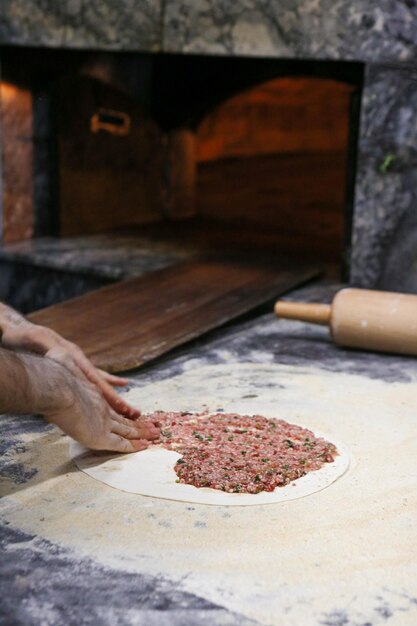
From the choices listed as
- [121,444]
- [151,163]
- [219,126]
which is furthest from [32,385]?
[219,126]

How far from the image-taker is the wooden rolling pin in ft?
9.98

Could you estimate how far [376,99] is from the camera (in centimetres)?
394

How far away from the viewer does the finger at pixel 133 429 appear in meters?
2.05

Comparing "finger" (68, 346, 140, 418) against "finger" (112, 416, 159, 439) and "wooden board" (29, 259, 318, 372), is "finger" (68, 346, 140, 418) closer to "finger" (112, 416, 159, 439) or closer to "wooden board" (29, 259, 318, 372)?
"finger" (112, 416, 159, 439)

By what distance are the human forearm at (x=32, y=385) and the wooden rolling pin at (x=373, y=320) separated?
4.90ft

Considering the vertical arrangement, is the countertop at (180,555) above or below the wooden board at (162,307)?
below

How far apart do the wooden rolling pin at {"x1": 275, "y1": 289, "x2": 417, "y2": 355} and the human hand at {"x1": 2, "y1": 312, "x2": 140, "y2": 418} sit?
3.77 ft

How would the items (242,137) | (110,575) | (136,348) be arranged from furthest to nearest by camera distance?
1. (242,137)
2. (136,348)
3. (110,575)

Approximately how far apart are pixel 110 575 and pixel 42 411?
38 cm

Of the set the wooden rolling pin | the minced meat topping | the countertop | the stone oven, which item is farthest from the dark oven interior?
the countertop

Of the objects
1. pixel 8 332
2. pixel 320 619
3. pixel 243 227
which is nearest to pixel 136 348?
pixel 8 332

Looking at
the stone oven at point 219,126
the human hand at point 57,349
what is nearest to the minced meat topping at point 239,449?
the human hand at point 57,349

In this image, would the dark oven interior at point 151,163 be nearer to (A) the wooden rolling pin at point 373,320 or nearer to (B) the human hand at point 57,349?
(A) the wooden rolling pin at point 373,320

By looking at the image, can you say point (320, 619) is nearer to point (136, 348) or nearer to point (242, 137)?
point (136, 348)
